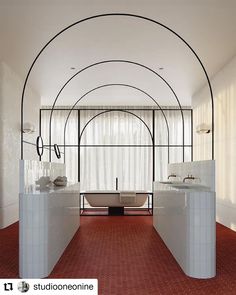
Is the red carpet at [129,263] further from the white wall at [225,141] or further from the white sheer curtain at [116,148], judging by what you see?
the white sheer curtain at [116,148]

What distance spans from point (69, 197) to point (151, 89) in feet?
13.3

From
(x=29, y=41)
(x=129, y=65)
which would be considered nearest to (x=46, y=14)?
→ (x=29, y=41)

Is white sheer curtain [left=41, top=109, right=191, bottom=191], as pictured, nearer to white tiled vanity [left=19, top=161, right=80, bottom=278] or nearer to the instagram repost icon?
white tiled vanity [left=19, top=161, right=80, bottom=278]

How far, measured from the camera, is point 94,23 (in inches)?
187

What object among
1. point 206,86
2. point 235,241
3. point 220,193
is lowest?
point 235,241

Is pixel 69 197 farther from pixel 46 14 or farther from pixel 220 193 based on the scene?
pixel 220 193

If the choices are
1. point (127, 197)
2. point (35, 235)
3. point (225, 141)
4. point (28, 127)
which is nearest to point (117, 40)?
point (225, 141)

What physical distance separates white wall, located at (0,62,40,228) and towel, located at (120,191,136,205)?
2.27 m

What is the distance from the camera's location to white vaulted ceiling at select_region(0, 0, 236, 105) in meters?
4.31

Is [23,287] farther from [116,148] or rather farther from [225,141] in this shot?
[116,148]

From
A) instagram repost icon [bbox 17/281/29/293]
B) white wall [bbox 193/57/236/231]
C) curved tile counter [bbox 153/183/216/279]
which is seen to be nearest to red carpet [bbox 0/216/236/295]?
curved tile counter [bbox 153/183/216/279]

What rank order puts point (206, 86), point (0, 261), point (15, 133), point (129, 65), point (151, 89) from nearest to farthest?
point (0, 261)
point (129, 65)
point (15, 133)
point (206, 86)
point (151, 89)

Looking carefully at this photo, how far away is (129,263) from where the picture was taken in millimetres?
4020

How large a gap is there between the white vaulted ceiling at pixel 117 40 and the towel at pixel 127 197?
2431mm
